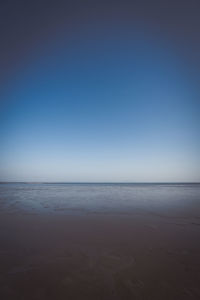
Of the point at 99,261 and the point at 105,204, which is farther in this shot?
the point at 105,204

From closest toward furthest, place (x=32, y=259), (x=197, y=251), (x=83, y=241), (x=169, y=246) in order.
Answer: (x=32, y=259), (x=197, y=251), (x=169, y=246), (x=83, y=241)

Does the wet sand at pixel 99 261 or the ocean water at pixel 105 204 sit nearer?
the wet sand at pixel 99 261

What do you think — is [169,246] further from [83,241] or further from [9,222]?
[9,222]

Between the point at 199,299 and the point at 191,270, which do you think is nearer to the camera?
the point at 199,299

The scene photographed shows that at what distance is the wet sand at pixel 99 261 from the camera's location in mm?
2188

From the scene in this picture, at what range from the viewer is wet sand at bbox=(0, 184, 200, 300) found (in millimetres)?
2188

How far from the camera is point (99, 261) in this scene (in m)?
2.99

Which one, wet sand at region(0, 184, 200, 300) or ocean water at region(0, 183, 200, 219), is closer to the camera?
wet sand at region(0, 184, 200, 300)

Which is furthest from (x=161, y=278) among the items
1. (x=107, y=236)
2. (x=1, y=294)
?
(x=1, y=294)

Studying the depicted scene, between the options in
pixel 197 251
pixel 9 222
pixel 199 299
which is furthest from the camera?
pixel 9 222

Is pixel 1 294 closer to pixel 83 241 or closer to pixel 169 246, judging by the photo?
pixel 83 241

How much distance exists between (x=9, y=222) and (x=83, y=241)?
3528 mm

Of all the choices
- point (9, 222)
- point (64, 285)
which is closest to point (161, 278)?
point (64, 285)

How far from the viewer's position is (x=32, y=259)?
303cm
